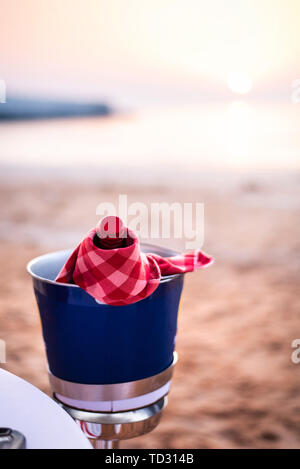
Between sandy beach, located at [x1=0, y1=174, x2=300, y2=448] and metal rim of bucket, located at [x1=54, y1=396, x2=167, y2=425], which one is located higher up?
metal rim of bucket, located at [x1=54, y1=396, x2=167, y2=425]

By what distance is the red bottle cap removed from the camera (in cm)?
101

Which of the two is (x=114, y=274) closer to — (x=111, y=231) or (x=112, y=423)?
(x=111, y=231)

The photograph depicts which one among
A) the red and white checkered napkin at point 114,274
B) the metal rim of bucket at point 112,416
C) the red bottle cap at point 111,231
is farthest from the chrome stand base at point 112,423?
the red bottle cap at point 111,231

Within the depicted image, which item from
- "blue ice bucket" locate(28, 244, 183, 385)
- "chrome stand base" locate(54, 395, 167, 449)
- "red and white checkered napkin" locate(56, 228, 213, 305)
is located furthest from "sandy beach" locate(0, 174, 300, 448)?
"red and white checkered napkin" locate(56, 228, 213, 305)

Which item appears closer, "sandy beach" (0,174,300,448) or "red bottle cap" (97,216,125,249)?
"red bottle cap" (97,216,125,249)

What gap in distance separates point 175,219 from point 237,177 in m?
3.77

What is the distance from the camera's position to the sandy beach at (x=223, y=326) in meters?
1.80

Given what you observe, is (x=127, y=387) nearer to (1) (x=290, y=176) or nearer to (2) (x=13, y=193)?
(2) (x=13, y=193)

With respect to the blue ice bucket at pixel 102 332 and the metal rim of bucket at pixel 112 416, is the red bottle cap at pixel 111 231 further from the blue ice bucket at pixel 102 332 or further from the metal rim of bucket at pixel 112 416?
the metal rim of bucket at pixel 112 416

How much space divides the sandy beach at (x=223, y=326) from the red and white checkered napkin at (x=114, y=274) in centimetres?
95

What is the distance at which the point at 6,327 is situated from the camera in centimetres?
264

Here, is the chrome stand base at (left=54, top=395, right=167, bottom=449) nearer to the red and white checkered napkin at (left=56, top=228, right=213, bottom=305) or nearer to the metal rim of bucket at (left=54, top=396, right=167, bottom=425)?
the metal rim of bucket at (left=54, top=396, right=167, bottom=425)

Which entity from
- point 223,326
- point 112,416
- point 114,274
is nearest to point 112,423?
point 112,416

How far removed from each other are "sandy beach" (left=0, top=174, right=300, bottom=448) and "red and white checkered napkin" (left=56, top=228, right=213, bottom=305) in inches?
37.4
